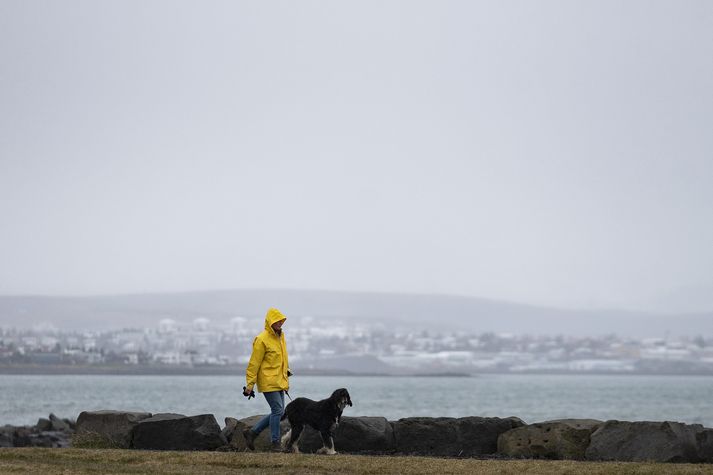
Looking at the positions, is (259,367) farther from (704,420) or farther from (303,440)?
(704,420)

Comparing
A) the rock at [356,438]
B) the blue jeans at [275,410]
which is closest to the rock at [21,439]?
the rock at [356,438]

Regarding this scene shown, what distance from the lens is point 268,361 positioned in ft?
57.4

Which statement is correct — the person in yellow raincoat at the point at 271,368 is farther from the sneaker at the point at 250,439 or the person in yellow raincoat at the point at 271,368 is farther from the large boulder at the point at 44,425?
the large boulder at the point at 44,425

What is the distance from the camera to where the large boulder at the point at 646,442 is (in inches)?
650

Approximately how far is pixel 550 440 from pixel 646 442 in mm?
1446

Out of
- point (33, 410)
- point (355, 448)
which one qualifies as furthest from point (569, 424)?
point (33, 410)

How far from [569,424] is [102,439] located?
24.1 ft

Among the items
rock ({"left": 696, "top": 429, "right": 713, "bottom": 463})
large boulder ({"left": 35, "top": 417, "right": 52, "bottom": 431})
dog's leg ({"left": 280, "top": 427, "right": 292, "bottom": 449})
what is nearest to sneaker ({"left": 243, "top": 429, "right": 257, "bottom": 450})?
dog's leg ({"left": 280, "top": 427, "right": 292, "bottom": 449})

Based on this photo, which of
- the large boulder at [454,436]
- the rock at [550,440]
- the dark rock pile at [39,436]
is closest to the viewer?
the rock at [550,440]

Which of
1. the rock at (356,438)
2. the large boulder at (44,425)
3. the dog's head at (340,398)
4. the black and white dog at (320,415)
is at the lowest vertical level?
the large boulder at (44,425)

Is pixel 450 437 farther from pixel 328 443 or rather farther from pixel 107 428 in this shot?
pixel 107 428

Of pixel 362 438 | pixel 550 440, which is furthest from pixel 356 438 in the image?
pixel 550 440

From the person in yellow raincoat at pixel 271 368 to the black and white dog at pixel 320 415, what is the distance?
0.86 ft

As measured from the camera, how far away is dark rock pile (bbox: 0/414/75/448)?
28609 mm
